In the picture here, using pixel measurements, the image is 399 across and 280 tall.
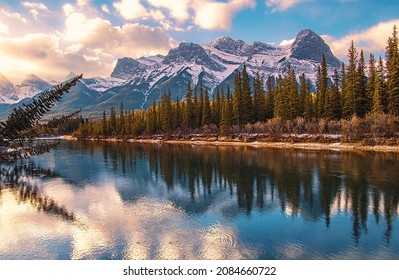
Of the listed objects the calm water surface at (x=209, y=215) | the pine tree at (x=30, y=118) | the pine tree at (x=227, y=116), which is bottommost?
the calm water surface at (x=209, y=215)

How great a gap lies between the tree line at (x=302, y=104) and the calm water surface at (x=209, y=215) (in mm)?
35900

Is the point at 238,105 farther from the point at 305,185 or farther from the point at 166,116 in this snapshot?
the point at 305,185

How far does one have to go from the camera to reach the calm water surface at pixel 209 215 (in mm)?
15391

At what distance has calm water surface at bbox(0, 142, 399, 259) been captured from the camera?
15.4 m

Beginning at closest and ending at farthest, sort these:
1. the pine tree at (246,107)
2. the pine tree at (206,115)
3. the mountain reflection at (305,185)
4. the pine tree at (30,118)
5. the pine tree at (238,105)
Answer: the pine tree at (30,118)
the mountain reflection at (305,185)
the pine tree at (238,105)
the pine tree at (246,107)
the pine tree at (206,115)

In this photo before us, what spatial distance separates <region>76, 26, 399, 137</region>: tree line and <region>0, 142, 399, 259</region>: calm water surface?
118 ft

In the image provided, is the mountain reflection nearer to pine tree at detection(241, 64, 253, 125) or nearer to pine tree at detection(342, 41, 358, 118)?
pine tree at detection(342, 41, 358, 118)

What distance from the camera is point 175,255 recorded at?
14719mm

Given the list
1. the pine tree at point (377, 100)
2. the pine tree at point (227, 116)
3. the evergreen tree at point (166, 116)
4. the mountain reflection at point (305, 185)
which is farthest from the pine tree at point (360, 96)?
the evergreen tree at point (166, 116)

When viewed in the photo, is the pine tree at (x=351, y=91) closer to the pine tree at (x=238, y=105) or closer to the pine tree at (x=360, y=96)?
the pine tree at (x=360, y=96)

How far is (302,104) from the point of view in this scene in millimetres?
88250
